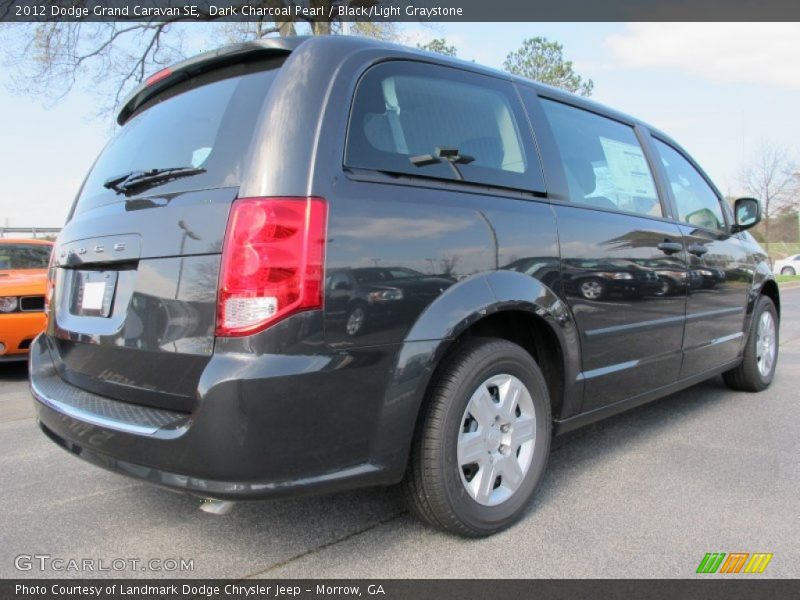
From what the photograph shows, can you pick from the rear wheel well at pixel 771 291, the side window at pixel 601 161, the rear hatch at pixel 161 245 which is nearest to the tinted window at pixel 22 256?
the rear hatch at pixel 161 245

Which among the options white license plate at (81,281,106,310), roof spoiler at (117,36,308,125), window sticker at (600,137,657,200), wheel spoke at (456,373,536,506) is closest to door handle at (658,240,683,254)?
window sticker at (600,137,657,200)

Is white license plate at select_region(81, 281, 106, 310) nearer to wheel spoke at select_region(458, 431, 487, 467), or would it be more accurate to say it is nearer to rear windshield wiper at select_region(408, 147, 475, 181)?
rear windshield wiper at select_region(408, 147, 475, 181)

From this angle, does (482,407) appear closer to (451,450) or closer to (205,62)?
(451,450)

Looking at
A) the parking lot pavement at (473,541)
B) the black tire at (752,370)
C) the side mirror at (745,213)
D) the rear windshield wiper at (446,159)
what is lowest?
the parking lot pavement at (473,541)

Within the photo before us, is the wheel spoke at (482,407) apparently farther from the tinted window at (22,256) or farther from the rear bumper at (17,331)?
the tinted window at (22,256)

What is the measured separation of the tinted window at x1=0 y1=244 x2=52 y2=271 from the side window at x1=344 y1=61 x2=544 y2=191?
5.49 m

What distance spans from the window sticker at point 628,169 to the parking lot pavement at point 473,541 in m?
1.43

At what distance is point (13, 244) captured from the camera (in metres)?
6.87

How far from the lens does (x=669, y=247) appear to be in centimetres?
350

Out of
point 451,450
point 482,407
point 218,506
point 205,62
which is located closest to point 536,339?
point 482,407

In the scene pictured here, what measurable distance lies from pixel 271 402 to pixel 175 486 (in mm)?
416

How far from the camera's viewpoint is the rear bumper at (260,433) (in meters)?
1.84

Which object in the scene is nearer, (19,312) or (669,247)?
(669,247)

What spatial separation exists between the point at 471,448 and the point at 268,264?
3.41 ft
